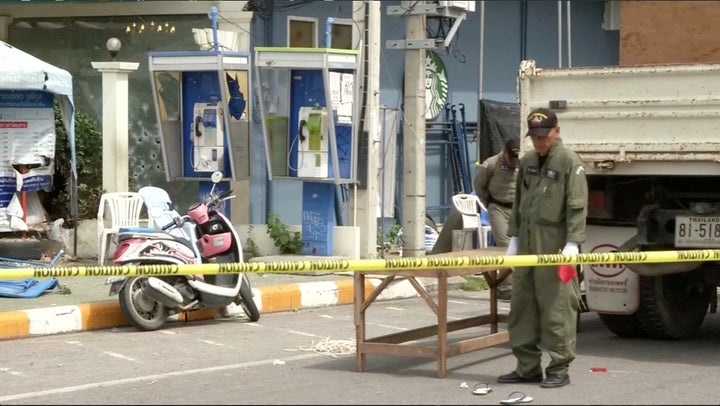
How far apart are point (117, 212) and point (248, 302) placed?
424cm

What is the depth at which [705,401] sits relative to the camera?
771 centimetres

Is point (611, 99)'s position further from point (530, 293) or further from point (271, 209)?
point (271, 209)

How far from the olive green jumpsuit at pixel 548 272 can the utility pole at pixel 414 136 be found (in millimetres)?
6226

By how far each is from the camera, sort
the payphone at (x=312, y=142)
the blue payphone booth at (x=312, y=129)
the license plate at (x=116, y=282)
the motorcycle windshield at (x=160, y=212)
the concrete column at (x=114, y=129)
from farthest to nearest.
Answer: the concrete column at (x=114, y=129), the payphone at (x=312, y=142), the blue payphone booth at (x=312, y=129), the motorcycle windshield at (x=160, y=212), the license plate at (x=116, y=282)

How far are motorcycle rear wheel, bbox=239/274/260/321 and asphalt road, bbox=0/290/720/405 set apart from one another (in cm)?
8

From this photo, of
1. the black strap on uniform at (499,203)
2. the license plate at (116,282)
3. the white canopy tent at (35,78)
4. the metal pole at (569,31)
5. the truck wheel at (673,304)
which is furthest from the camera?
the metal pole at (569,31)

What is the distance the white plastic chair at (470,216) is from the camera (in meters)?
15.4

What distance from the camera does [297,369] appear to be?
29.1 ft

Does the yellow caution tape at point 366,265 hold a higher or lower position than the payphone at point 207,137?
lower

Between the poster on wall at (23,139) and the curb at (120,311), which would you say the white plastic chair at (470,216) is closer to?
the curb at (120,311)

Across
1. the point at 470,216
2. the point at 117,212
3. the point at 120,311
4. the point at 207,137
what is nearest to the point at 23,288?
the point at 120,311

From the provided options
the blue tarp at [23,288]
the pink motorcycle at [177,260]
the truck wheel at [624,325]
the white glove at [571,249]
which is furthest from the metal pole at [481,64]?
the white glove at [571,249]

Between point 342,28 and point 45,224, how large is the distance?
428 cm

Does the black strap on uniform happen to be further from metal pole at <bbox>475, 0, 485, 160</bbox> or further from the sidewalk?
metal pole at <bbox>475, 0, 485, 160</bbox>
